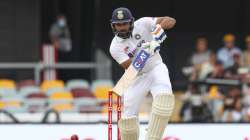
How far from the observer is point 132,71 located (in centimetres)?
933

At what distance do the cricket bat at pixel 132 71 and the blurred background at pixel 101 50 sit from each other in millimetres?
5878

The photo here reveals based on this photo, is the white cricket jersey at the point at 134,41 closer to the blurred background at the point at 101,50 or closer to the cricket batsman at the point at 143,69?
the cricket batsman at the point at 143,69

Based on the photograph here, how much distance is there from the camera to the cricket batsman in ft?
30.9

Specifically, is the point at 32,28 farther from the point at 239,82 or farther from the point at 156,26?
the point at 156,26

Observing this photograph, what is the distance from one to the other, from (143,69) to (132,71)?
452mm

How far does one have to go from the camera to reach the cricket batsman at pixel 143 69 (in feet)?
30.9

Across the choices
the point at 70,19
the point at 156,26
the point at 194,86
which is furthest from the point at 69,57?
the point at 156,26

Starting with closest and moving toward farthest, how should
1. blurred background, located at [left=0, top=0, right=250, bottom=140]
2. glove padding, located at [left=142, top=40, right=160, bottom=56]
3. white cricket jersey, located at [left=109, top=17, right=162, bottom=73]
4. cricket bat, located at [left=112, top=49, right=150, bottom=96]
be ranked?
cricket bat, located at [left=112, top=49, right=150, bottom=96] → glove padding, located at [left=142, top=40, right=160, bottom=56] → white cricket jersey, located at [left=109, top=17, right=162, bottom=73] → blurred background, located at [left=0, top=0, right=250, bottom=140]

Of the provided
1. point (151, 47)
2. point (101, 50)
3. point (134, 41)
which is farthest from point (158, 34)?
point (101, 50)

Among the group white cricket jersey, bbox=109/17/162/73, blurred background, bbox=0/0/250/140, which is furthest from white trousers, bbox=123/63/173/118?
blurred background, bbox=0/0/250/140

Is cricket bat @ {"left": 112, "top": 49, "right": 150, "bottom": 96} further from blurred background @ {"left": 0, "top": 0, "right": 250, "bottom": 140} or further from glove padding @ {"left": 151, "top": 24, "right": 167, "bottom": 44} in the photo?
blurred background @ {"left": 0, "top": 0, "right": 250, "bottom": 140}

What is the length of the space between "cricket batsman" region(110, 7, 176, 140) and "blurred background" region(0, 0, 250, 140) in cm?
542

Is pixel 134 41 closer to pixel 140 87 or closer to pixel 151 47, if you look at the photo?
pixel 151 47

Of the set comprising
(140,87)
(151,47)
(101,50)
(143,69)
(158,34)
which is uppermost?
(158,34)
